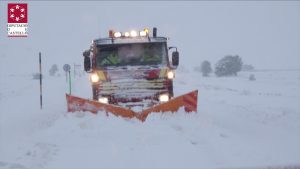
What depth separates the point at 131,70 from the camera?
1208 cm

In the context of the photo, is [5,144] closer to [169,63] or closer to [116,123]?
[116,123]

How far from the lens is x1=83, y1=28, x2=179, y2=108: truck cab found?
472 inches

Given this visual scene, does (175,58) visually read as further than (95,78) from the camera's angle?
Yes

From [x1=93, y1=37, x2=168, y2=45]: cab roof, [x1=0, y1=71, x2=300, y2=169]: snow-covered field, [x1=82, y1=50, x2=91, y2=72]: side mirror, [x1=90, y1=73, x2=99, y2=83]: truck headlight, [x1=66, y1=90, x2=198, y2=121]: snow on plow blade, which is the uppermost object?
[x1=93, y1=37, x2=168, y2=45]: cab roof

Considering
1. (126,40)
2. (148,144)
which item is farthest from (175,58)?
(148,144)

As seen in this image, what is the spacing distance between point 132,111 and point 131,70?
7.57ft

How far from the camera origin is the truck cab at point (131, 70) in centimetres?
1198

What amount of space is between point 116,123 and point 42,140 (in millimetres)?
1552

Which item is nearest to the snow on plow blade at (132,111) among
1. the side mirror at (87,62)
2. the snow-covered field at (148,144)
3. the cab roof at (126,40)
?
the snow-covered field at (148,144)

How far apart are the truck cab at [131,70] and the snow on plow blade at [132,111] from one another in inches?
51.9

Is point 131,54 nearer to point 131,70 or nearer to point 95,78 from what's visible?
point 131,70

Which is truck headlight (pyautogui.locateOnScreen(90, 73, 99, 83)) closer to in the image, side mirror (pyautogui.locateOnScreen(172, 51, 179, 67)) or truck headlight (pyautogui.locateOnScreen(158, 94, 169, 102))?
truck headlight (pyautogui.locateOnScreen(158, 94, 169, 102))

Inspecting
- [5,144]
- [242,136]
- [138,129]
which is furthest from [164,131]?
[5,144]

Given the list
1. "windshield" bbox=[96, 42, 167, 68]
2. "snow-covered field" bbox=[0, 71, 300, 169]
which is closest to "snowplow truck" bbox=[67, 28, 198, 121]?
"windshield" bbox=[96, 42, 167, 68]
